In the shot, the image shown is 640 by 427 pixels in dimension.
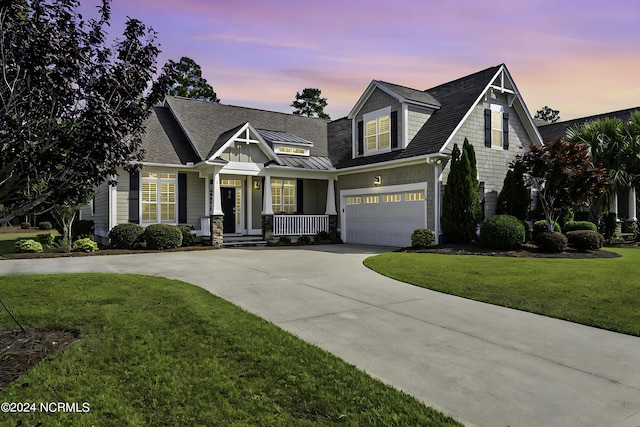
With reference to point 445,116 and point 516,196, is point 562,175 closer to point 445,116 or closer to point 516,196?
point 516,196

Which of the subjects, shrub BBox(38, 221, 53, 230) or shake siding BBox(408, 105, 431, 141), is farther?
shrub BBox(38, 221, 53, 230)

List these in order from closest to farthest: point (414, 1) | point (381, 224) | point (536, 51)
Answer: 1. point (414, 1)
2. point (536, 51)
3. point (381, 224)

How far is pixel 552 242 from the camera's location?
1248 cm

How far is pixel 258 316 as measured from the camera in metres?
5.57

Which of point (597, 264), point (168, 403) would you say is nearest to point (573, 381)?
point (168, 403)

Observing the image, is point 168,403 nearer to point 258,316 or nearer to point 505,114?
point 258,316

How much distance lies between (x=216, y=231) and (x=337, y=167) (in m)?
6.22

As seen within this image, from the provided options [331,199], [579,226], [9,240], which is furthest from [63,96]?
[9,240]

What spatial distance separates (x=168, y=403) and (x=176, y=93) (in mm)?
35706

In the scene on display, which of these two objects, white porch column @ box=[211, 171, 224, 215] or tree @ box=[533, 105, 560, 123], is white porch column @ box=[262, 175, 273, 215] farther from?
tree @ box=[533, 105, 560, 123]

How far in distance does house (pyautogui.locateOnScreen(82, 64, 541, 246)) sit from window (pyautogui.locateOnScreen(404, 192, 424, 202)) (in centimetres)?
4

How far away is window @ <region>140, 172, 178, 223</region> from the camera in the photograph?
616 inches

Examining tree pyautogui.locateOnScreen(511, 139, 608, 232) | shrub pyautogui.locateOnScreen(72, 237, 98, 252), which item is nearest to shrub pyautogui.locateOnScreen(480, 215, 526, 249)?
tree pyautogui.locateOnScreen(511, 139, 608, 232)

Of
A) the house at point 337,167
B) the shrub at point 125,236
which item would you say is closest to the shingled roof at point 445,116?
the house at point 337,167
